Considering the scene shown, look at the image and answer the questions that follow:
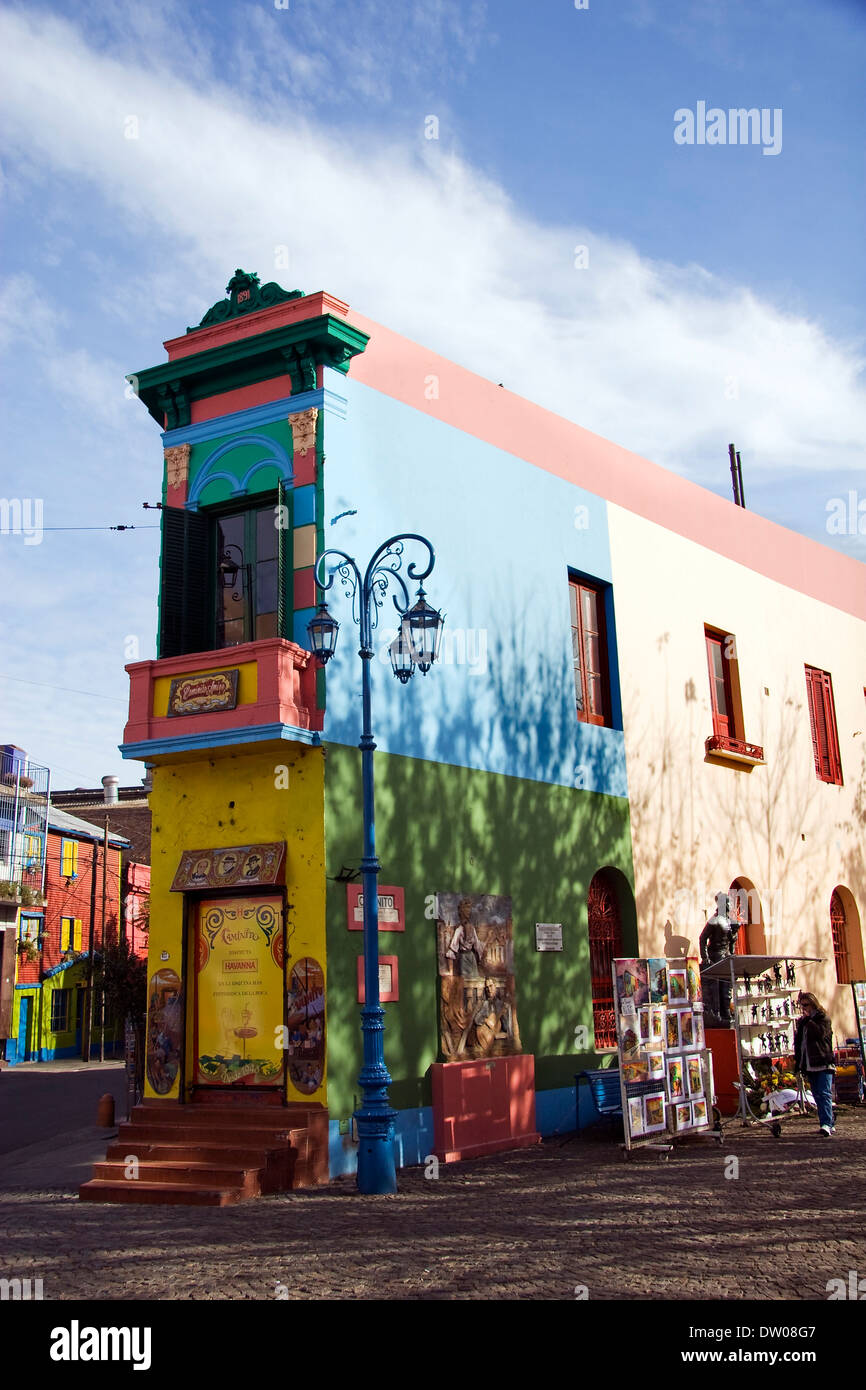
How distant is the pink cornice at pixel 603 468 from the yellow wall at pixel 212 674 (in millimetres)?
3708

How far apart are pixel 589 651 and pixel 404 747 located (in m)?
4.64

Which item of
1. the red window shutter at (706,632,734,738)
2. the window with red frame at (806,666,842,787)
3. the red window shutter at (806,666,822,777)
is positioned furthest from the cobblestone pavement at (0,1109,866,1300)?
the window with red frame at (806,666,842,787)

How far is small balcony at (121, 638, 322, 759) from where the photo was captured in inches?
492

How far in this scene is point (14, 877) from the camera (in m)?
41.0

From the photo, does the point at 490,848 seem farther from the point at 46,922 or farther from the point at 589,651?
the point at 46,922

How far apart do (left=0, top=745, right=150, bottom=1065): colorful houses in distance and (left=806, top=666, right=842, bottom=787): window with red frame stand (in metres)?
22.9

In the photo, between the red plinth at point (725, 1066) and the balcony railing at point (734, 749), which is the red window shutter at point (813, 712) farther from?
the red plinth at point (725, 1066)

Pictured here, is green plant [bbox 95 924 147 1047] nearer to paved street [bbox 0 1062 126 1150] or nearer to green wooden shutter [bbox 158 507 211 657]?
paved street [bbox 0 1062 126 1150]

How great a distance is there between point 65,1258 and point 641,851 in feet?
34.3

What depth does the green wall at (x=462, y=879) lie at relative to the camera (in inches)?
496

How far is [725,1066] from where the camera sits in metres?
16.2

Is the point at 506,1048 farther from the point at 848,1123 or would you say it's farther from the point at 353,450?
the point at 353,450

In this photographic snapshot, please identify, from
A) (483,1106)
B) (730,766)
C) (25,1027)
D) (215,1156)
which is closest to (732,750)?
(730,766)

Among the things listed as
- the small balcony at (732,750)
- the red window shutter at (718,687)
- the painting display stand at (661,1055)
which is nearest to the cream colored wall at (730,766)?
the small balcony at (732,750)
